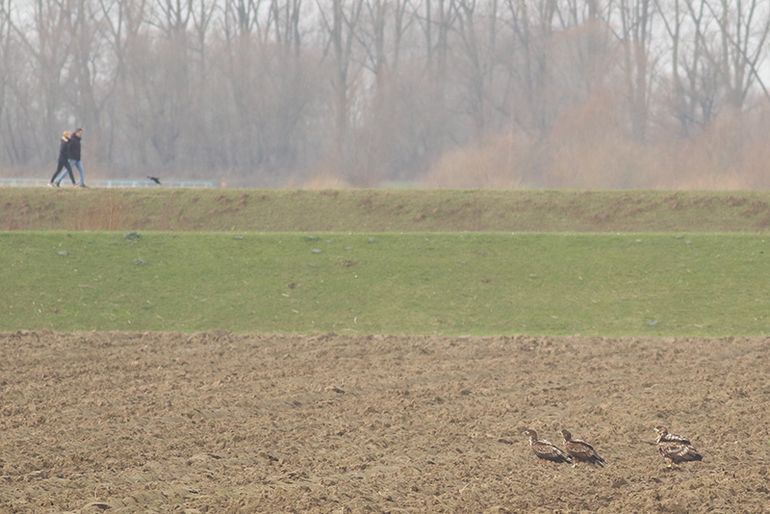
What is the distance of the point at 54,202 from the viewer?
3094cm

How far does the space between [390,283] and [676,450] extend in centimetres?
1112

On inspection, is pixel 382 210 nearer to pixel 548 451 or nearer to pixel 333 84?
pixel 548 451

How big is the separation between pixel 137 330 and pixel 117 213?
33.7 feet

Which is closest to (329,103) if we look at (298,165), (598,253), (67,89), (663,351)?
(298,165)

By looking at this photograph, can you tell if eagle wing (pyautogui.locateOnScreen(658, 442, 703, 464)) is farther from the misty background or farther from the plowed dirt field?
the misty background

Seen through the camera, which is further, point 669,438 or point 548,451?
point 669,438

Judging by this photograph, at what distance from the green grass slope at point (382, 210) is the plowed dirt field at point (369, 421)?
10.8 meters

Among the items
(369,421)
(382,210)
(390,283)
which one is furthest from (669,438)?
(382,210)

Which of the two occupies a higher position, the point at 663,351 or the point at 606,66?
the point at 606,66

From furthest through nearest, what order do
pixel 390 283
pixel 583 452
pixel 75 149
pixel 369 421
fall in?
pixel 75 149, pixel 390 283, pixel 369 421, pixel 583 452

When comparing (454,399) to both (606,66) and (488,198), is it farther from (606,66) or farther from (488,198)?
(606,66)

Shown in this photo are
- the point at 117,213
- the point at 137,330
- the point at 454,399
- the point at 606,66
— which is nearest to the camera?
the point at 454,399

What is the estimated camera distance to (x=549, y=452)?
1106cm

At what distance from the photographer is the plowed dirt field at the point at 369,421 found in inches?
395
